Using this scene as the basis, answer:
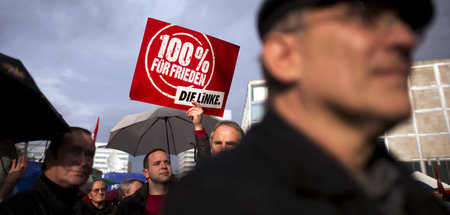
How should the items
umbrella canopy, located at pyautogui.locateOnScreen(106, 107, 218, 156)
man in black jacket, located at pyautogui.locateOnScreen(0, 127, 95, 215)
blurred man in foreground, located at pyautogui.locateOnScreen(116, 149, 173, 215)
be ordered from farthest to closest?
umbrella canopy, located at pyautogui.locateOnScreen(106, 107, 218, 156) → blurred man in foreground, located at pyautogui.locateOnScreen(116, 149, 173, 215) → man in black jacket, located at pyautogui.locateOnScreen(0, 127, 95, 215)

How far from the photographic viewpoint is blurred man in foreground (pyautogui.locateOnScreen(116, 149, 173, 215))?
4094 millimetres

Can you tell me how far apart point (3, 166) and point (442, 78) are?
4527cm

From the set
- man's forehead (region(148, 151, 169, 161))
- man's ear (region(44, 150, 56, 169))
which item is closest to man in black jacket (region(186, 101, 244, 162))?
man's ear (region(44, 150, 56, 169))

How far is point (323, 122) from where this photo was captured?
94cm

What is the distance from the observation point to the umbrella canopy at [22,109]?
2094mm

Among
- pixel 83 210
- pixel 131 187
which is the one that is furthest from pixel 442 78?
pixel 83 210

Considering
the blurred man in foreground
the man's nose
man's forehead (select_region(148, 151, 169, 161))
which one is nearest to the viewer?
the man's nose

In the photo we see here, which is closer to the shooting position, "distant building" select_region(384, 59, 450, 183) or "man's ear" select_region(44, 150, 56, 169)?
"man's ear" select_region(44, 150, 56, 169)

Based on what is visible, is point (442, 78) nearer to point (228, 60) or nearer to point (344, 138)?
point (228, 60)

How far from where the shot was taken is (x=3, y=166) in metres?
3.19

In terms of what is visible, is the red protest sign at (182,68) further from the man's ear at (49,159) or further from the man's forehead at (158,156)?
the man's forehead at (158,156)

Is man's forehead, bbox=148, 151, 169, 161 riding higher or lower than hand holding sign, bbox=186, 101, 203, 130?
lower

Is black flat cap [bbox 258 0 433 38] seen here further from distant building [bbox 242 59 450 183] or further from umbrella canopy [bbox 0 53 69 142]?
distant building [bbox 242 59 450 183]

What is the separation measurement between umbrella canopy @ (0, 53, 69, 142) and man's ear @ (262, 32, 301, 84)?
1.79 metres
